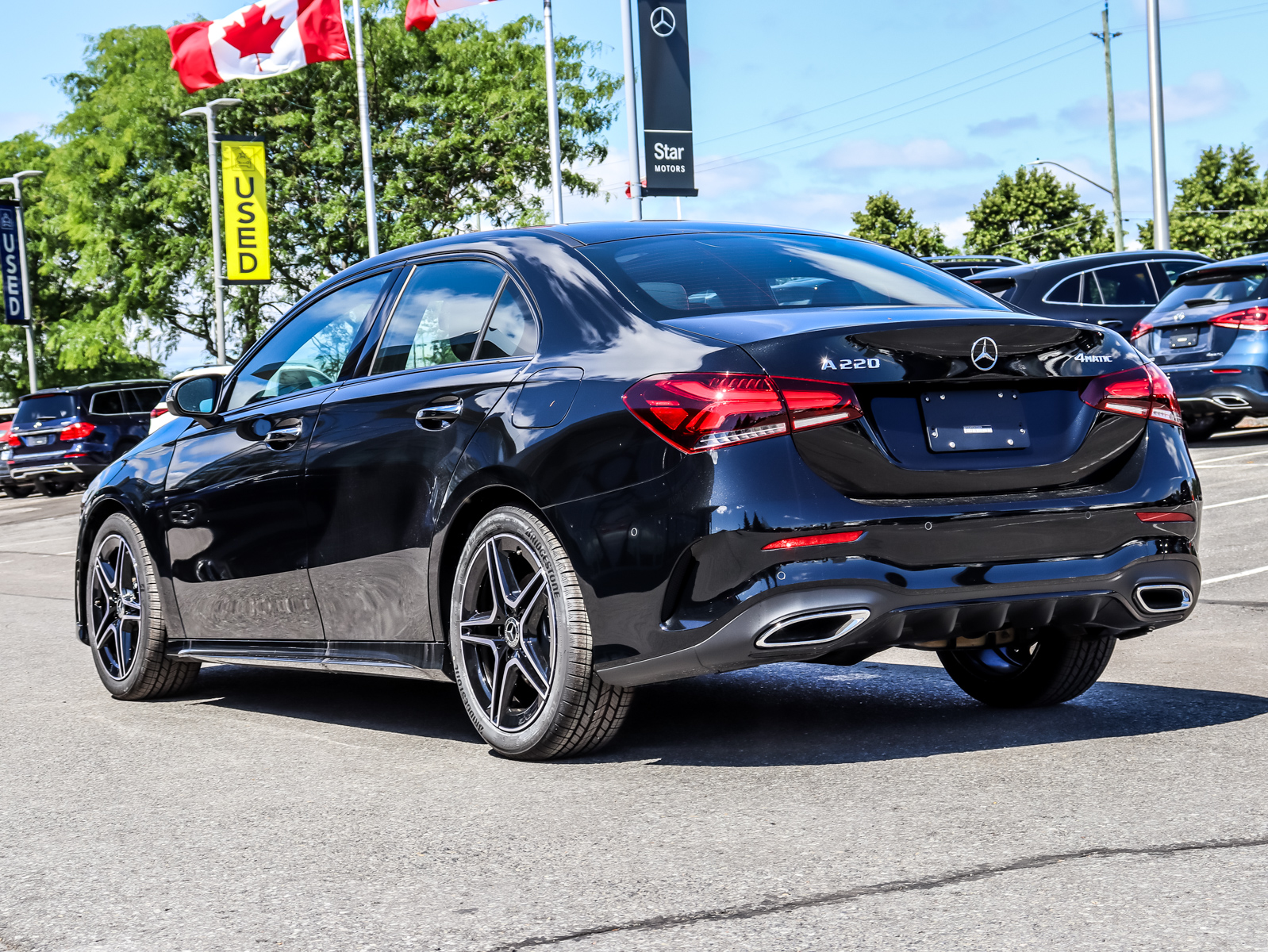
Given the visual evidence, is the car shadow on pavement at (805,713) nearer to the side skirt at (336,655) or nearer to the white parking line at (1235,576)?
the side skirt at (336,655)

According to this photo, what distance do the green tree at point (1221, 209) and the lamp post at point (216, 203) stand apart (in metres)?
48.5

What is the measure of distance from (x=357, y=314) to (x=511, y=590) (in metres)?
1.49

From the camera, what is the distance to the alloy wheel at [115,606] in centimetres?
668

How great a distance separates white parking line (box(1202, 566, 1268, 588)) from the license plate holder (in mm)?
4353

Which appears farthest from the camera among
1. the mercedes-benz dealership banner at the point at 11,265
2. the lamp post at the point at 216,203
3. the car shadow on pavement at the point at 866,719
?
the mercedes-benz dealership banner at the point at 11,265

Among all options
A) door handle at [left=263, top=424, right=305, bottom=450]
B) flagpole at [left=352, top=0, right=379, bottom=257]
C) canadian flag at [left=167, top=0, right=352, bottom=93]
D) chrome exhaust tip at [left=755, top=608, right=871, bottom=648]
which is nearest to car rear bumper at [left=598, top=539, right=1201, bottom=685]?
chrome exhaust tip at [left=755, top=608, right=871, bottom=648]

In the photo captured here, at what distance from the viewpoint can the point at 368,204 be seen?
34969 millimetres

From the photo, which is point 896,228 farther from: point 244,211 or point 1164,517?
point 1164,517

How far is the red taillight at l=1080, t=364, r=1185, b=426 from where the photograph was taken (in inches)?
183

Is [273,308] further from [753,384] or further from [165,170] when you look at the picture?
[753,384]

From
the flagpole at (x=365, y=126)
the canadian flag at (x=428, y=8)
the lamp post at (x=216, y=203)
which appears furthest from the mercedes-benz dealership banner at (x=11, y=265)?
the canadian flag at (x=428, y=8)

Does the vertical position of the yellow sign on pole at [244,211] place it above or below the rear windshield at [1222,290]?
above

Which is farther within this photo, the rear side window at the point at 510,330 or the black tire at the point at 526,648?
the rear side window at the point at 510,330

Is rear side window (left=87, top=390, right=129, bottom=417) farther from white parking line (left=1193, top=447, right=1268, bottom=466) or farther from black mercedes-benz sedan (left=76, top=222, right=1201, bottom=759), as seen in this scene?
black mercedes-benz sedan (left=76, top=222, right=1201, bottom=759)
